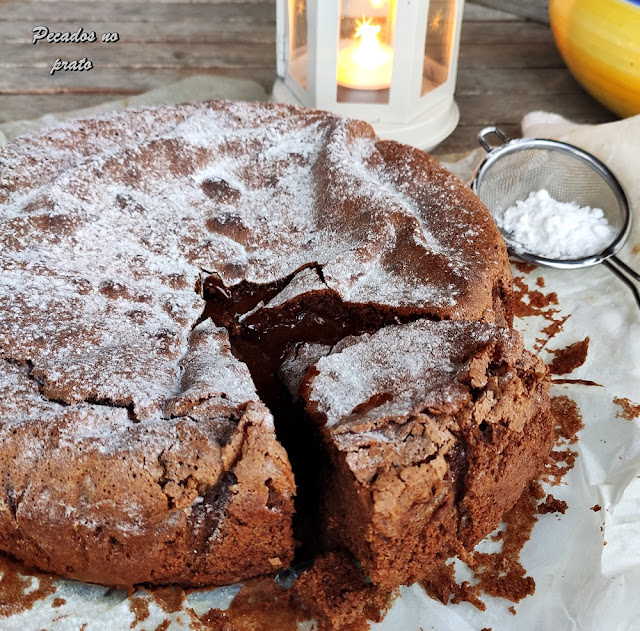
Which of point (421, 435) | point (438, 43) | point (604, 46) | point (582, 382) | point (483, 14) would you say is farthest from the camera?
point (483, 14)

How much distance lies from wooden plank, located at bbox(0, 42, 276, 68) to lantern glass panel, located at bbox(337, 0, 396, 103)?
992 millimetres

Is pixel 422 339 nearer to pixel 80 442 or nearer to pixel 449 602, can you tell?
pixel 449 602

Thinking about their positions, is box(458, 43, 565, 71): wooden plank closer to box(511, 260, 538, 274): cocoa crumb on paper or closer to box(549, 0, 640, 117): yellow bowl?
box(549, 0, 640, 117): yellow bowl

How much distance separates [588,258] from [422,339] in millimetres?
1054

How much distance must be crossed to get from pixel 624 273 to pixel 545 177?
49 centimetres

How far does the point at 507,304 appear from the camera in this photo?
2.02 metres

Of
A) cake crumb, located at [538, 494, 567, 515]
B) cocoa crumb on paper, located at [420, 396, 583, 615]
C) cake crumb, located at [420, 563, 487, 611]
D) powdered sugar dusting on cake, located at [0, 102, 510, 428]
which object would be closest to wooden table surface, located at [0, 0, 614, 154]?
powdered sugar dusting on cake, located at [0, 102, 510, 428]

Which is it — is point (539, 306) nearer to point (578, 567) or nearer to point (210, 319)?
point (578, 567)

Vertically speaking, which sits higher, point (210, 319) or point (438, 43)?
point (438, 43)

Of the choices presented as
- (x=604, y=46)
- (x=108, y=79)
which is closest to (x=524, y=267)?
(x=604, y=46)

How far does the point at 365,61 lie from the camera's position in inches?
105

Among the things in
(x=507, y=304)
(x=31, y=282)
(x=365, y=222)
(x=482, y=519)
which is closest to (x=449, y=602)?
(x=482, y=519)

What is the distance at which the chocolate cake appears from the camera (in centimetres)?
153

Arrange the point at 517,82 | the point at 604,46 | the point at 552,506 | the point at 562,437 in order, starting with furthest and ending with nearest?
the point at 517,82 → the point at 604,46 → the point at 562,437 → the point at 552,506
